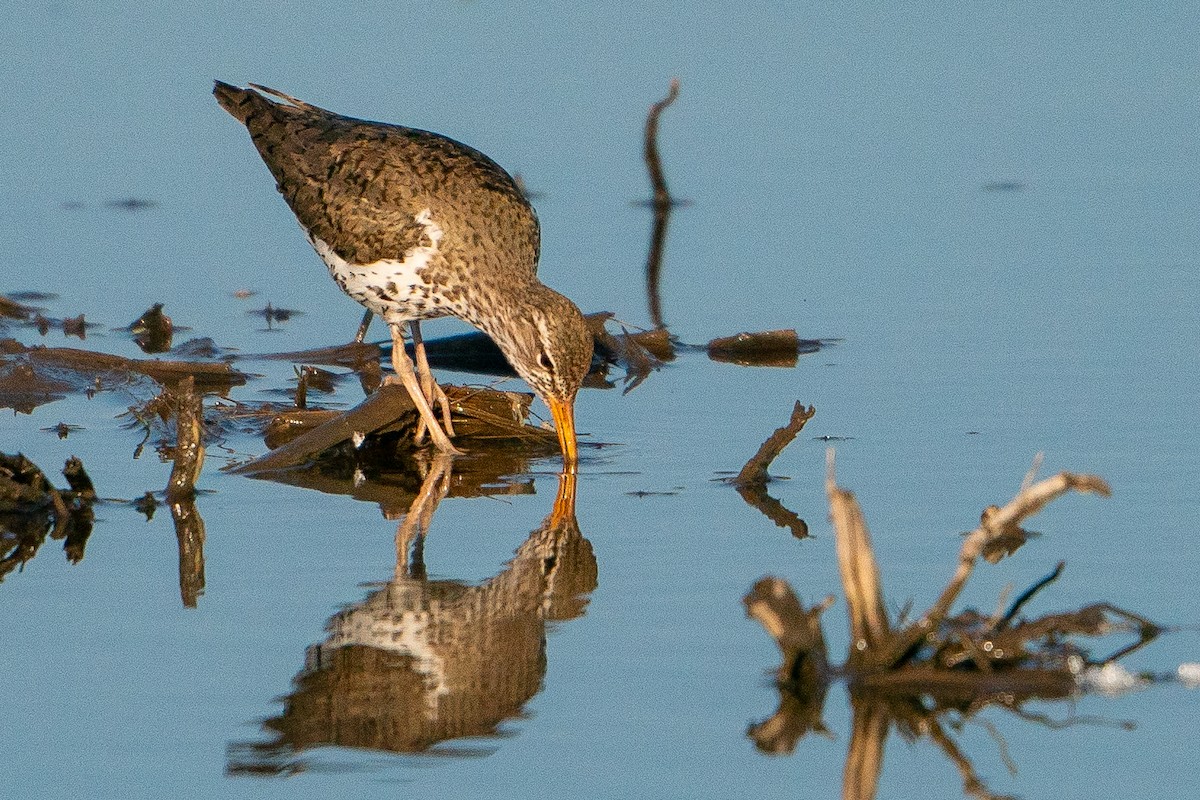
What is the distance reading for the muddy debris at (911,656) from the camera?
20.9ft

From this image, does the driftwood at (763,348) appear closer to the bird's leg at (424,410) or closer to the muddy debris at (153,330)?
the bird's leg at (424,410)

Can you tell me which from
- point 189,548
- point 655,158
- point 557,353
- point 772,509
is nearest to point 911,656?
point 772,509

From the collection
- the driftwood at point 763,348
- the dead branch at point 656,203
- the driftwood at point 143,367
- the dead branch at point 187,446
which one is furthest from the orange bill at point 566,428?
the dead branch at point 656,203

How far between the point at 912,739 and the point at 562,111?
389 inches

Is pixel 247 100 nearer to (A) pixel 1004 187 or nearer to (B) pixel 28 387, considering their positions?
(B) pixel 28 387

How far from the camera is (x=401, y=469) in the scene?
9711mm

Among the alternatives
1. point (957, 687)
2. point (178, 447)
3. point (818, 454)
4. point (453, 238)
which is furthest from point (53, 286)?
point (957, 687)

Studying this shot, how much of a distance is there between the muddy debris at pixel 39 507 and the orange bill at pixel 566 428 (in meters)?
2.20

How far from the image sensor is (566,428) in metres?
9.52

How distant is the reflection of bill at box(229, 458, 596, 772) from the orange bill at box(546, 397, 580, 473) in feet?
3.29

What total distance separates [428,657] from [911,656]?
173cm

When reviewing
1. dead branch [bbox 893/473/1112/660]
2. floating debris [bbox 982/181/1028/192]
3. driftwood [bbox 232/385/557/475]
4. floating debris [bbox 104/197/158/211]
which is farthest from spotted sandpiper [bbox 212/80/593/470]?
floating debris [bbox 982/181/1028/192]

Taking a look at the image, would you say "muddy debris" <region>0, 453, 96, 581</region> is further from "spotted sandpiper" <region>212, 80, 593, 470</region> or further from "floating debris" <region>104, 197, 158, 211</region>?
"floating debris" <region>104, 197, 158, 211</region>

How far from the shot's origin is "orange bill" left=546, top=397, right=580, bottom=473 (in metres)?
9.49
